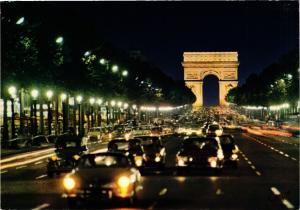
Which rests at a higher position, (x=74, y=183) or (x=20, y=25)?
(x=20, y=25)

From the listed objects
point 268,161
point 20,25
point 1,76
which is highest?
point 20,25

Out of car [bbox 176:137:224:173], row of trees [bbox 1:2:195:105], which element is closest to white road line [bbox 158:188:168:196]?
car [bbox 176:137:224:173]

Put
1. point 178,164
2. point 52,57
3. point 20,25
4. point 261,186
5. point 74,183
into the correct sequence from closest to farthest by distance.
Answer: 1. point 74,183
2. point 261,186
3. point 178,164
4. point 20,25
5. point 52,57

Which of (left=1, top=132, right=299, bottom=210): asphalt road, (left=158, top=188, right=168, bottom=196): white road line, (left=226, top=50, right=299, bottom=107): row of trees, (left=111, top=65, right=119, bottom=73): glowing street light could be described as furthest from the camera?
(left=226, top=50, right=299, bottom=107): row of trees

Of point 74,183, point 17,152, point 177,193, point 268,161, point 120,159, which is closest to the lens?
point 74,183

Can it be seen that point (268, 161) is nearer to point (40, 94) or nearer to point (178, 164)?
point (178, 164)

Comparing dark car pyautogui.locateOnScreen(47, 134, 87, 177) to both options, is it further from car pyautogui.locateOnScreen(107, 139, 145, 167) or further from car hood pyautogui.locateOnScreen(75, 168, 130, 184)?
car hood pyautogui.locateOnScreen(75, 168, 130, 184)

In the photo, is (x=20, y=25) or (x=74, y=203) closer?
(x=74, y=203)

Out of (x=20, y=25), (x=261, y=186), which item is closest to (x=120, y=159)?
(x=261, y=186)

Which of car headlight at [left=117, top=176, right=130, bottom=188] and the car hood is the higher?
the car hood
